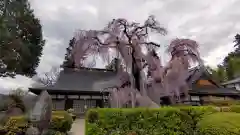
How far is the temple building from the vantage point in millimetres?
18812

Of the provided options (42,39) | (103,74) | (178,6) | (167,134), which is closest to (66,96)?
(103,74)

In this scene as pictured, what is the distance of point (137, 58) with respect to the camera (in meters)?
12.4

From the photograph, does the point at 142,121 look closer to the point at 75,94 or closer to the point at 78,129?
the point at 78,129

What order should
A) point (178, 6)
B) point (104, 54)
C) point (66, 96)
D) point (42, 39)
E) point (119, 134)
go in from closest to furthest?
point (119, 134) → point (178, 6) → point (104, 54) → point (66, 96) → point (42, 39)

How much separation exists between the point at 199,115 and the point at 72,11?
29.7 feet

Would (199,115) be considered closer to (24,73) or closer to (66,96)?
(66,96)

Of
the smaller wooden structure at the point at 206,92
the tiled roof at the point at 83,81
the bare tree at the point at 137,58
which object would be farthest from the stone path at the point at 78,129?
the smaller wooden structure at the point at 206,92

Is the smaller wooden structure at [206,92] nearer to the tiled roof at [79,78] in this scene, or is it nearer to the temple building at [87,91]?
the temple building at [87,91]

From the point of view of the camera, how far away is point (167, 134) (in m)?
6.73

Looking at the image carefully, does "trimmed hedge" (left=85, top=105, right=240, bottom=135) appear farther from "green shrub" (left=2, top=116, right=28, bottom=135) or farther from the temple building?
the temple building

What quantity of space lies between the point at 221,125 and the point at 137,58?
735cm

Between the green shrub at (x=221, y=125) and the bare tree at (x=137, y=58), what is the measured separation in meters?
5.47

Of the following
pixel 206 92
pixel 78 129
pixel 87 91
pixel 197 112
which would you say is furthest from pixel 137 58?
pixel 206 92

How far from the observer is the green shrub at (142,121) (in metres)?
6.66
